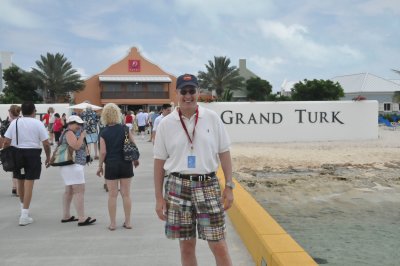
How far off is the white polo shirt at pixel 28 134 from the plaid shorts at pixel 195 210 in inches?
139

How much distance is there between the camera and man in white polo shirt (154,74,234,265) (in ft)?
10.6

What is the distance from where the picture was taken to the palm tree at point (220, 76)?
5750cm

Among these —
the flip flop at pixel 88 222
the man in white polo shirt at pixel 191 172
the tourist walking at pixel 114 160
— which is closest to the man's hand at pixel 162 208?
the man in white polo shirt at pixel 191 172

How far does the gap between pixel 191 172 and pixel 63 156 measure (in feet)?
10.1


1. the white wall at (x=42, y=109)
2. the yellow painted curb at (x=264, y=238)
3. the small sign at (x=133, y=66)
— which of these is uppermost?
the small sign at (x=133, y=66)

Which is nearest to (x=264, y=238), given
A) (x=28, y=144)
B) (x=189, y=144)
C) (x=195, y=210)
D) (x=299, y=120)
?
(x=195, y=210)

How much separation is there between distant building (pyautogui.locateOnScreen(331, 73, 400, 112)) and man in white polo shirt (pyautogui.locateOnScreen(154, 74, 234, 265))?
58.1 metres

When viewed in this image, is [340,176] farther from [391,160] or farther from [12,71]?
[12,71]

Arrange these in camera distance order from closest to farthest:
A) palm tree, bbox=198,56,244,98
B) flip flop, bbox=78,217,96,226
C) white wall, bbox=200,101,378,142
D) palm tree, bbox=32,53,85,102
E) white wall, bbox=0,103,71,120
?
1. flip flop, bbox=78,217,96,226
2. white wall, bbox=200,101,378,142
3. white wall, bbox=0,103,71,120
4. palm tree, bbox=32,53,85,102
5. palm tree, bbox=198,56,244,98

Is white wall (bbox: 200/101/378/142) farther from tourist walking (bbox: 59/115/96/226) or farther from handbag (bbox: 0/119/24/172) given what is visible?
tourist walking (bbox: 59/115/96/226)

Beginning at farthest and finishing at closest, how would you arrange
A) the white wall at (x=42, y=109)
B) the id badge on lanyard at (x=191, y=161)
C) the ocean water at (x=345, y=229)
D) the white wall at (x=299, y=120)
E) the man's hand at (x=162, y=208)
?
the white wall at (x=42, y=109) < the white wall at (x=299, y=120) < the ocean water at (x=345, y=229) < the man's hand at (x=162, y=208) < the id badge on lanyard at (x=191, y=161)

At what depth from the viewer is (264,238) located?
4.12 meters

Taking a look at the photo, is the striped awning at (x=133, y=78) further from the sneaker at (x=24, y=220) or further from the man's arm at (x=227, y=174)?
the man's arm at (x=227, y=174)

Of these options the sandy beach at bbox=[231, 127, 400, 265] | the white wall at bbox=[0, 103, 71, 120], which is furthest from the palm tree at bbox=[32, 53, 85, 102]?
the sandy beach at bbox=[231, 127, 400, 265]
